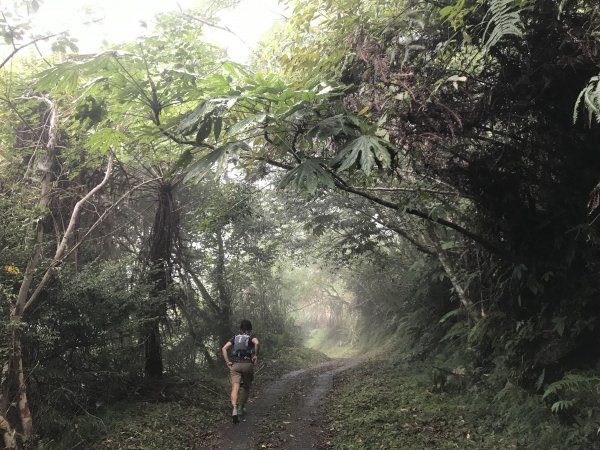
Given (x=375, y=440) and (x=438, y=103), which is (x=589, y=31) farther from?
(x=375, y=440)

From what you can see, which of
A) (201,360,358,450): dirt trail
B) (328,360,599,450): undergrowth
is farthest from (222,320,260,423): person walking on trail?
(328,360,599,450): undergrowth

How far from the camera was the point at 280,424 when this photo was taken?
6.97 meters

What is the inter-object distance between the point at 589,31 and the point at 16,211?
7.13m

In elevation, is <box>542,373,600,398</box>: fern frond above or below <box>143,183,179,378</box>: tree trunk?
below

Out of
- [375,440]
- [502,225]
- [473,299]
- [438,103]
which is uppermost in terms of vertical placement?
[438,103]

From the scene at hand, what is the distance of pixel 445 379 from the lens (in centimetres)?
787

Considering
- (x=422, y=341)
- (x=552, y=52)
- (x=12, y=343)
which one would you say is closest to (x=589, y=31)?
(x=552, y=52)

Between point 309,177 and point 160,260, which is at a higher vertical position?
point 160,260

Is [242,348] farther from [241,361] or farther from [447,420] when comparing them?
[447,420]

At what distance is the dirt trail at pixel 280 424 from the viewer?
6066 mm

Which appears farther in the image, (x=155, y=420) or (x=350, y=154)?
(x=155, y=420)

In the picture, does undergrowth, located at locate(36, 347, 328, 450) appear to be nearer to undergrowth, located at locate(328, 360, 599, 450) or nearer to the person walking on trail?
the person walking on trail

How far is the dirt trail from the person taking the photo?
19.9 feet

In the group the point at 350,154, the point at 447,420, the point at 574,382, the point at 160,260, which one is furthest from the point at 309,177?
the point at 160,260
